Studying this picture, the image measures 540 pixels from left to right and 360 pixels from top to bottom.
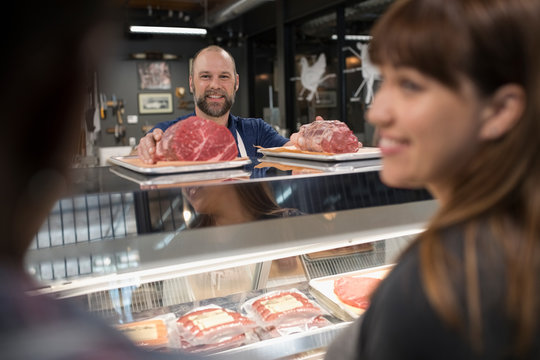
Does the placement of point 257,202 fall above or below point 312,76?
below

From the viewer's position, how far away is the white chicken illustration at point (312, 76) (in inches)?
315

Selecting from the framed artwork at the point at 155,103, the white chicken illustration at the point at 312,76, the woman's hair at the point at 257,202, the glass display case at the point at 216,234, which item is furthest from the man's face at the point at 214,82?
the framed artwork at the point at 155,103

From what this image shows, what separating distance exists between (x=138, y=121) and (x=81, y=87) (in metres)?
9.81

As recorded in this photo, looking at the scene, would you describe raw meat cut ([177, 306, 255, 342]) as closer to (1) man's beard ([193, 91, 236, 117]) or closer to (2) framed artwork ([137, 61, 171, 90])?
(1) man's beard ([193, 91, 236, 117])

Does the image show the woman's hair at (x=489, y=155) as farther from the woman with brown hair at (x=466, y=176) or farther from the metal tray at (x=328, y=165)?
the metal tray at (x=328, y=165)

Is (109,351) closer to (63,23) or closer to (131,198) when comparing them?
(63,23)

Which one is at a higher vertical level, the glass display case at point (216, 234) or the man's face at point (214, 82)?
the man's face at point (214, 82)

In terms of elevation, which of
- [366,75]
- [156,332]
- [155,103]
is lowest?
[156,332]

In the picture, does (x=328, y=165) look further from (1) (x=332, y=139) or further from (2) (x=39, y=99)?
(2) (x=39, y=99)

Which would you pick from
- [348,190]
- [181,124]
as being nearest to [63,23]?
[348,190]

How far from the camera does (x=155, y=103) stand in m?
9.88

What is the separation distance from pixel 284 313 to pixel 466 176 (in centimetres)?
110

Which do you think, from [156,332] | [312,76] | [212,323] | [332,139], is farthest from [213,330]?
[312,76]

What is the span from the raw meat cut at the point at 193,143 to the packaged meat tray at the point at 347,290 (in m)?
0.72
